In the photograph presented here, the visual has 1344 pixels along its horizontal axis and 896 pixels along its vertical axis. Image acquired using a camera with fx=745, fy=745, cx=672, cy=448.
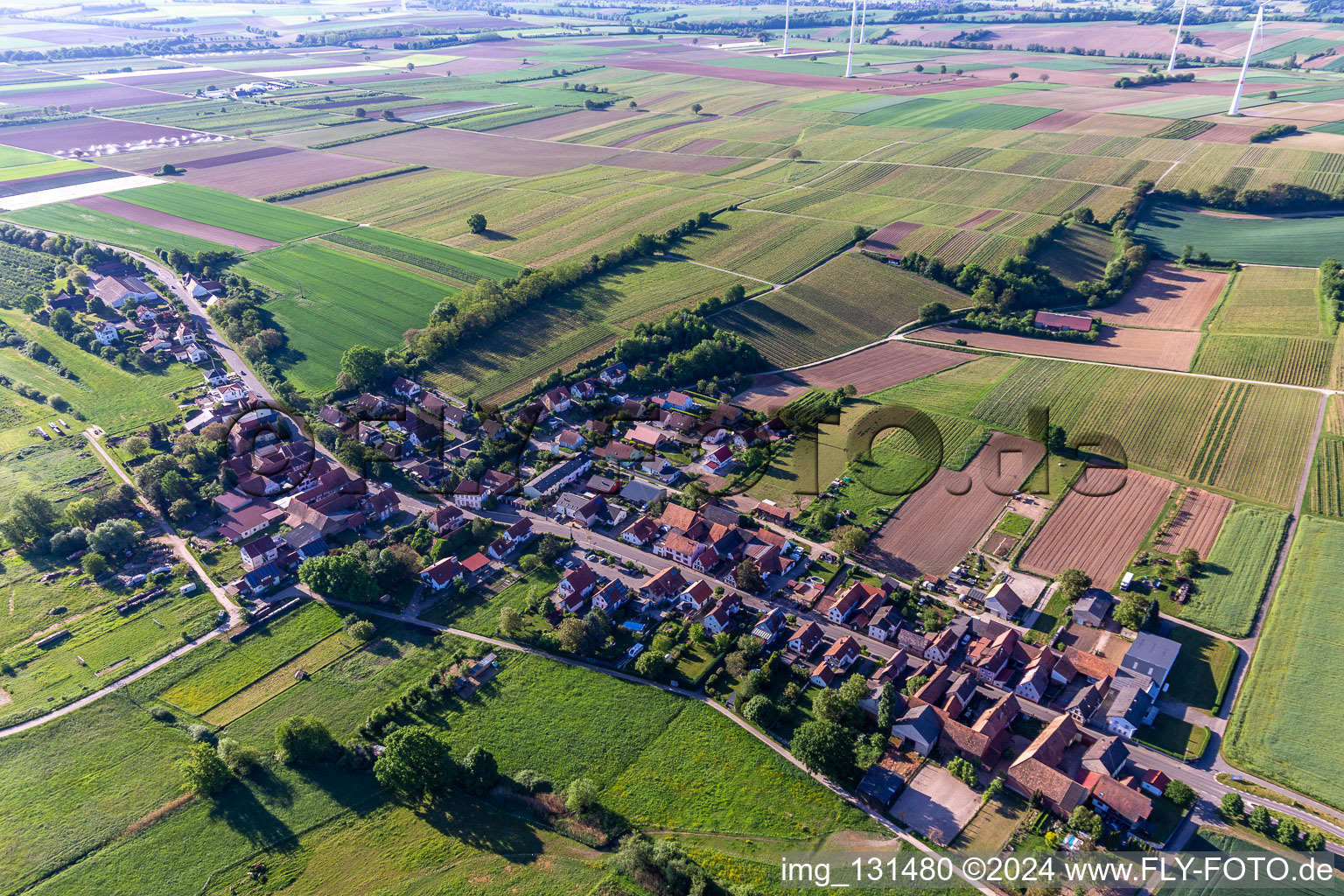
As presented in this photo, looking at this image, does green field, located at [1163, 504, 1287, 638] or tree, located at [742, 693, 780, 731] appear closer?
tree, located at [742, 693, 780, 731]

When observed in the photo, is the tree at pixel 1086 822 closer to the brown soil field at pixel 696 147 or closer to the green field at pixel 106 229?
the green field at pixel 106 229

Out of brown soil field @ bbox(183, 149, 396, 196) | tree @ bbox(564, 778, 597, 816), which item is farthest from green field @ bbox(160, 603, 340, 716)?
brown soil field @ bbox(183, 149, 396, 196)

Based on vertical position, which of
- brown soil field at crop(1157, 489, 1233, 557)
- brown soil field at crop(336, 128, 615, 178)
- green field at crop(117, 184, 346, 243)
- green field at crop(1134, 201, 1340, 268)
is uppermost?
brown soil field at crop(336, 128, 615, 178)

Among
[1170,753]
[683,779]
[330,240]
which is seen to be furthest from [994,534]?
[330,240]

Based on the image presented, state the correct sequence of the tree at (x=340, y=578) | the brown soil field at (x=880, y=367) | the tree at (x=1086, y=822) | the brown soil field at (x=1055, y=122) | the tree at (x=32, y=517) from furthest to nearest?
1. the brown soil field at (x=1055, y=122)
2. the brown soil field at (x=880, y=367)
3. the tree at (x=32, y=517)
4. the tree at (x=340, y=578)
5. the tree at (x=1086, y=822)

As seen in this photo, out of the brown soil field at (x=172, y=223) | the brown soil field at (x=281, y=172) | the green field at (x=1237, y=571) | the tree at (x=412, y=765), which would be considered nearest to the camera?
the tree at (x=412, y=765)

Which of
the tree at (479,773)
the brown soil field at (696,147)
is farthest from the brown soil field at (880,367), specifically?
the brown soil field at (696,147)

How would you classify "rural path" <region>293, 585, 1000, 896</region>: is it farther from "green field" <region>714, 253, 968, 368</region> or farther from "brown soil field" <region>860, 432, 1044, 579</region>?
"green field" <region>714, 253, 968, 368</region>
